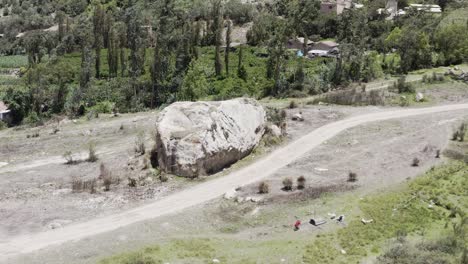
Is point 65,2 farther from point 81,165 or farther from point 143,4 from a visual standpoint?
point 81,165

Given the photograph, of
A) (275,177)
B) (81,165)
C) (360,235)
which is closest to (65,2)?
(81,165)

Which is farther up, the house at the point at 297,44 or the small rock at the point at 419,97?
the house at the point at 297,44

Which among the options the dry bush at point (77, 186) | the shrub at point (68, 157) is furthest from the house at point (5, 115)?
the dry bush at point (77, 186)

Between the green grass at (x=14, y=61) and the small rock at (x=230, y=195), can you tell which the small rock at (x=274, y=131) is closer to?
the small rock at (x=230, y=195)

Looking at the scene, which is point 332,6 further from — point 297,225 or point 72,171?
point 297,225

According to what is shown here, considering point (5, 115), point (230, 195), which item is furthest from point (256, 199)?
point (5, 115)

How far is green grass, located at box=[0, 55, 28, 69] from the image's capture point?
103 m

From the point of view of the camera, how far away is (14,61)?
106 meters

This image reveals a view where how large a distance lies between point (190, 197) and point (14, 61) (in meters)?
83.5

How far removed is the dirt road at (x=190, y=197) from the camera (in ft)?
91.9

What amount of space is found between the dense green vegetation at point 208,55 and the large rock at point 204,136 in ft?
62.5

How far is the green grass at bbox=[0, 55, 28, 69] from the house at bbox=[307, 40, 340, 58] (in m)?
51.3

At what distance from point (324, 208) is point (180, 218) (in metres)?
8.24

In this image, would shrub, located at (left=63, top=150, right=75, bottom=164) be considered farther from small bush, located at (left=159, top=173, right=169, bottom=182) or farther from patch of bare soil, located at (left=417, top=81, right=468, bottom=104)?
patch of bare soil, located at (left=417, top=81, right=468, bottom=104)
